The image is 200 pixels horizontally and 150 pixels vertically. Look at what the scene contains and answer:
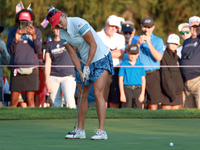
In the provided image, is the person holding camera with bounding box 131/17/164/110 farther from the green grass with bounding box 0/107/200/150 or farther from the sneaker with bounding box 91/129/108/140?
the sneaker with bounding box 91/129/108/140

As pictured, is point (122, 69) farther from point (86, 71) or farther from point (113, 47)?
point (86, 71)

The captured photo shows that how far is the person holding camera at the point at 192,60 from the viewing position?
12.3m

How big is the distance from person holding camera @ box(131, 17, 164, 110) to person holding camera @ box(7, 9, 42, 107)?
2114 millimetres

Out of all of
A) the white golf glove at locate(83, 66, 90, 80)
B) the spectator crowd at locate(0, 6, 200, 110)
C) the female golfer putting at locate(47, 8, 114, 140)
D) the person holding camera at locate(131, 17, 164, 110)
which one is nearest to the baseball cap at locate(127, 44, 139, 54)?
the spectator crowd at locate(0, 6, 200, 110)

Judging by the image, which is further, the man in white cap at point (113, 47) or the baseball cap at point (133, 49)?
the man in white cap at point (113, 47)

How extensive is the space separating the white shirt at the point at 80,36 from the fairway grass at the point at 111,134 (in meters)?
1.08

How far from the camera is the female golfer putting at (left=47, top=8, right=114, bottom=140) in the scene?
730 centimetres

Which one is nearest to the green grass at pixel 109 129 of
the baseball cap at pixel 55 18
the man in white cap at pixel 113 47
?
the man in white cap at pixel 113 47

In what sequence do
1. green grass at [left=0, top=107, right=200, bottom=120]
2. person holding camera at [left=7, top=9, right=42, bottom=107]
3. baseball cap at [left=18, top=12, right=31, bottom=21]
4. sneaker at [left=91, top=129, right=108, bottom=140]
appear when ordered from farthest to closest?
1. baseball cap at [left=18, top=12, right=31, bottom=21]
2. person holding camera at [left=7, top=9, right=42, bottom=107]
3. green grass at [left=0, top=107, right=200, bottom=120]
4. sneaker at [left=91, top=129, right=108, bottom=140]

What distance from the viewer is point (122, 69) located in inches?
471

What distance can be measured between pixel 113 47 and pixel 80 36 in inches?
183

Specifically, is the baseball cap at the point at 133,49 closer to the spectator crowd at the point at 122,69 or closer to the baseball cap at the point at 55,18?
the spectator crowd at the point at 122,69

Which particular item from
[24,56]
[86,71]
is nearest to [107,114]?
[24,56]

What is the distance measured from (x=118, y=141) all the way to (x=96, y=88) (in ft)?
2.82
